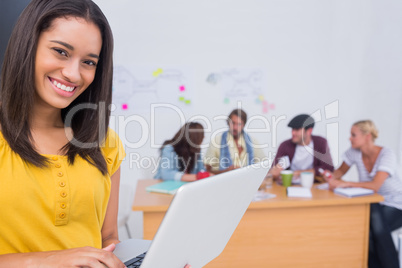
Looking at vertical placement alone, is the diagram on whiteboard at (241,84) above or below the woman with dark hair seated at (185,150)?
above

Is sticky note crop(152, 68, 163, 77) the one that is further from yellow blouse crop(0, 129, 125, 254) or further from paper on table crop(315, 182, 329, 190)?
yellow blouse crop(0, 129, 125, 254)

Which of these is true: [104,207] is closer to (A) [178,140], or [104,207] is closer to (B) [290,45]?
(A) [178,140]

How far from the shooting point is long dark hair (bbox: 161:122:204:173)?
127 inches

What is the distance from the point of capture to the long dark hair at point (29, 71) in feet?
2.81

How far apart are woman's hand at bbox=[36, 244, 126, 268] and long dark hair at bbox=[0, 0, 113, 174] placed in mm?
265

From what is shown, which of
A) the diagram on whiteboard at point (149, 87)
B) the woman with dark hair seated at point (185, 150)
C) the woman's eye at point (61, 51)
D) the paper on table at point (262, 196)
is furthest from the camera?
the diagram on whiteboard at point (149, 87)

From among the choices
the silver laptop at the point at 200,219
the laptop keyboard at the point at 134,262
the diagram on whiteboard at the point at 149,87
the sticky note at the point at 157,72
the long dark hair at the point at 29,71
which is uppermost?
the sticky note at the point at 157,72

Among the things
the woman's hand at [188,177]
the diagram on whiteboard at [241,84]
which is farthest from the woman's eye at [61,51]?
the diagram on whiteboard at [241,84]

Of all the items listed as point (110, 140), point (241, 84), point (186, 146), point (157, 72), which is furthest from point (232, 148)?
point (110, 140)

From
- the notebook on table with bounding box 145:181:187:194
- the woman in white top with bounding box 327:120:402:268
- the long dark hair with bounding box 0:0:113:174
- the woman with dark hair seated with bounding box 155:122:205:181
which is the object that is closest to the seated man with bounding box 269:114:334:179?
the woman in white top with bounding box 327:120:402:268

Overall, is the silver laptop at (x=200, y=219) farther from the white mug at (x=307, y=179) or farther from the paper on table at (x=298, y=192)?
the white mug at (x=307, y=179)

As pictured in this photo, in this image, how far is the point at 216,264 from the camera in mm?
2396

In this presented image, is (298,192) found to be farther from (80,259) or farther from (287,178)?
(80,259)

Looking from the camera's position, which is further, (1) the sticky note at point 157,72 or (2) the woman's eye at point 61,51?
(1) the sticky note at point 157,72
